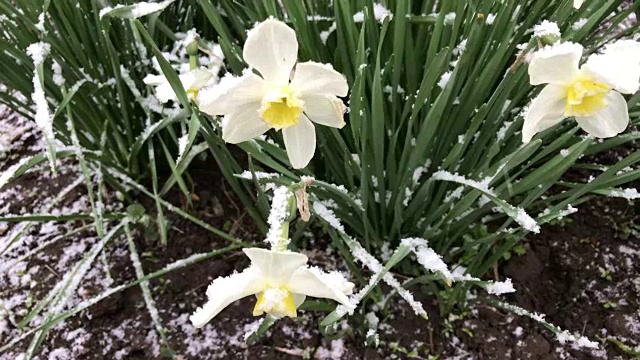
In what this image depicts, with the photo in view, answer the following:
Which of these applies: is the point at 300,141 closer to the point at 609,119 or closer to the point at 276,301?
the point at 276,301

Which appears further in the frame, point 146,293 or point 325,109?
point 146,293

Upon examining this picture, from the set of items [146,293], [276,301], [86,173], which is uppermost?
[276,301]

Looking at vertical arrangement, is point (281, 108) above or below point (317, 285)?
above

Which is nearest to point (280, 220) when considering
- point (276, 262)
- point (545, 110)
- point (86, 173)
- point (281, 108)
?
point (276, 262)

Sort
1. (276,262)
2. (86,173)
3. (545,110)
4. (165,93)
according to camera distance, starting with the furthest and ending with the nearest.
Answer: (86,173) < (165,93) < (545,110) < (276,262)

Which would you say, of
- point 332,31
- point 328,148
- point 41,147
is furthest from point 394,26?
point 41,147

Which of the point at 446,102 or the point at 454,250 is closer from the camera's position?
the point at 446,102

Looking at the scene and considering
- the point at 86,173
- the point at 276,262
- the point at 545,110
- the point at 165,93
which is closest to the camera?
the point at 276,262

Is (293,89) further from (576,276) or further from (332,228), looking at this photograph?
(576,276)
